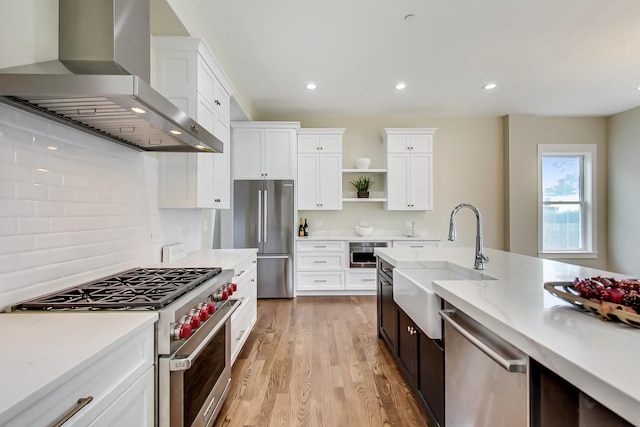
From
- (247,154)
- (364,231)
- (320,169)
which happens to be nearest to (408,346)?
(364,231)

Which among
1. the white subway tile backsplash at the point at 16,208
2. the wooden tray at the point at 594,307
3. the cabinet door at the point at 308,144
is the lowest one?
the wooden tray at the point at 594,307

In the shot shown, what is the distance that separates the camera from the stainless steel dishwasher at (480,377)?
35.8 inches

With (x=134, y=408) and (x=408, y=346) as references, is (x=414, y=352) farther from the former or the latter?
(x=134, y=408)

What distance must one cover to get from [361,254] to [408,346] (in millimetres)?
2451

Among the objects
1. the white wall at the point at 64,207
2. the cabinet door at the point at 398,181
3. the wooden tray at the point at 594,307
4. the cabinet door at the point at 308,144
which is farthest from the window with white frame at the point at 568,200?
the white wall at the point at 64,207

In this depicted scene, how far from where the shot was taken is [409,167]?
4621 mm

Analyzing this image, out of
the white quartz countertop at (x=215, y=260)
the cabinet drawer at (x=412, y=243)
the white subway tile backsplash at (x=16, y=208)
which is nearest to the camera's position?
the white subway tile backsplash at (x=16, y=208)

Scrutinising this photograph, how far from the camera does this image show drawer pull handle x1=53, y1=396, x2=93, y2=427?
0.69 meters

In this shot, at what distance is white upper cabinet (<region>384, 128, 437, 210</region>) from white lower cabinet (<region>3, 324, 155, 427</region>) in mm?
4029

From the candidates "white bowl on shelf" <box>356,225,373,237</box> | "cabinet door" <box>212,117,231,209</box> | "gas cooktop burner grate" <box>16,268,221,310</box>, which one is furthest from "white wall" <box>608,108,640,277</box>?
"gas cooktop burner grate" <box>16,268,221,310</box>

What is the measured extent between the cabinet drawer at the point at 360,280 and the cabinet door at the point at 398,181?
3.63 feet

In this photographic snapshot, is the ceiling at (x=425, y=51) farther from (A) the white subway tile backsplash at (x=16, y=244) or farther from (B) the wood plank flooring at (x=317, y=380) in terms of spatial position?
(B) the wood plank flooring at (x=317, y=380)

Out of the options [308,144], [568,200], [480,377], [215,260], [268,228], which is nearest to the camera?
[480,377]

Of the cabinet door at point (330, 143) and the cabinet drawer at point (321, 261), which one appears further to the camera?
the cabinet door at point (330, 143)
